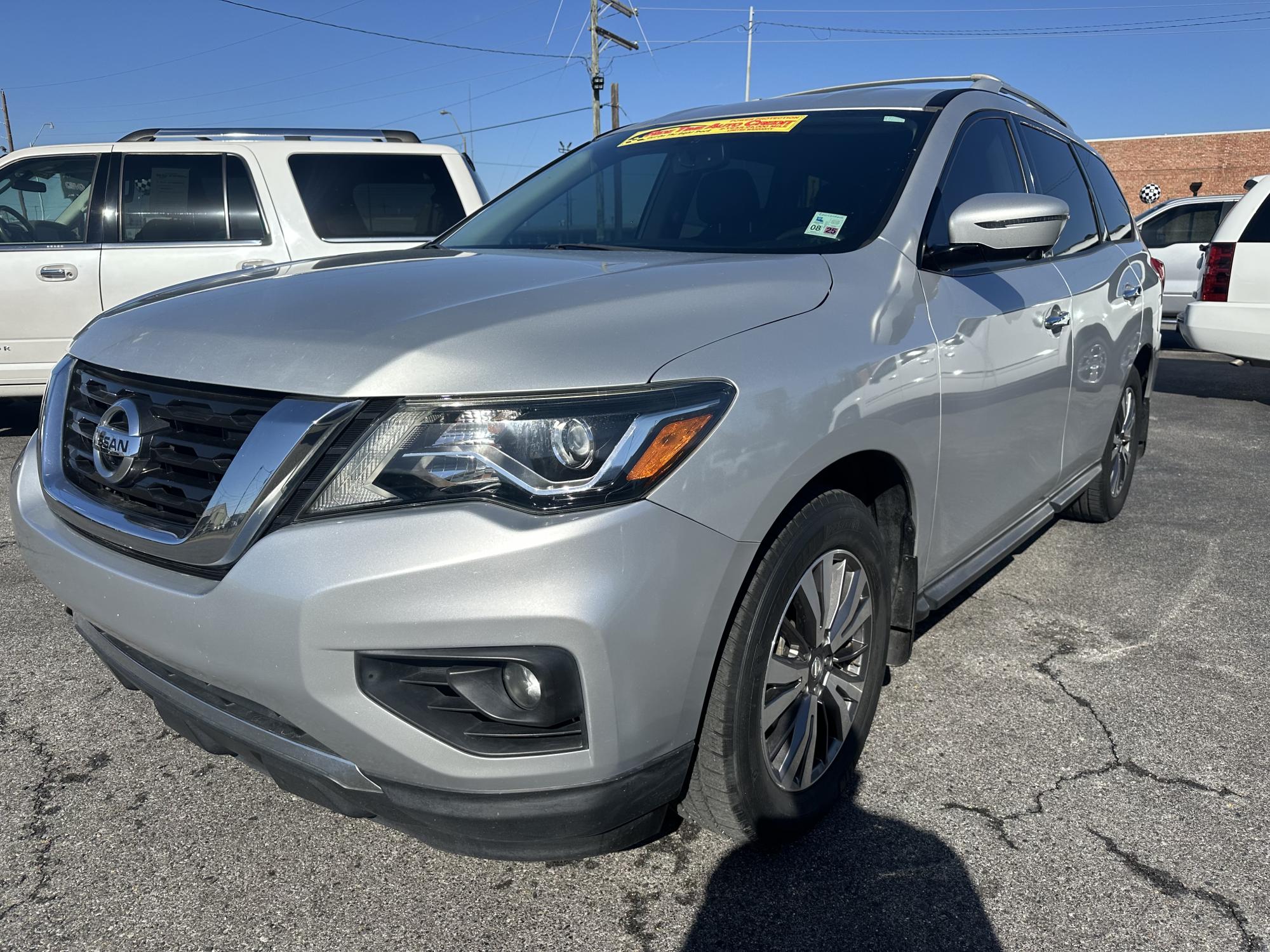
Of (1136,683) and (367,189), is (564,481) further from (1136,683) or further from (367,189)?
(367,189)

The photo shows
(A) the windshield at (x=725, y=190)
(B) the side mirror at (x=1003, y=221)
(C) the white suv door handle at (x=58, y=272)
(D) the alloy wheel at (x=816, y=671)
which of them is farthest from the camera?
(C) the white suv door handle at (x=58, y=272)

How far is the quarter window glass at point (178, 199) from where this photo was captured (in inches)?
254

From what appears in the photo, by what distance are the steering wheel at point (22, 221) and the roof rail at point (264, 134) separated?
2.68 ft

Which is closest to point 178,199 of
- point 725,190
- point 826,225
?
point 725,190

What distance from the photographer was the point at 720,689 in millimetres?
1925

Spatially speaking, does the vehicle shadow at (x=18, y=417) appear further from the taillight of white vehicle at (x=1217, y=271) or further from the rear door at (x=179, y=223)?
the taillight of white vehicle at (x=1217, y=271)

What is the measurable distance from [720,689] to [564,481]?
0.56m

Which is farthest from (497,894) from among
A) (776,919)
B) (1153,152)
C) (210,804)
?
(1153,152)

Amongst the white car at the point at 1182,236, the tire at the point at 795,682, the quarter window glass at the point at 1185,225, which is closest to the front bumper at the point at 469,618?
the tire at the point at 795,682

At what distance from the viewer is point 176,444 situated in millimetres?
1910

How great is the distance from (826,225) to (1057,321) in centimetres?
115

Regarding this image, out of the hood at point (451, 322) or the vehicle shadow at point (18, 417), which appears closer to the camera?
the hood at point (451, 322)

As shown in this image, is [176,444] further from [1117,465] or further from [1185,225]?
[1185,225]

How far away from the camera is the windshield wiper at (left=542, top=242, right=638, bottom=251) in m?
2.80
